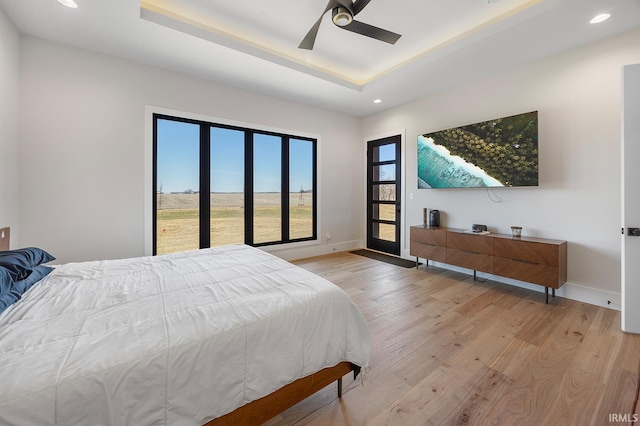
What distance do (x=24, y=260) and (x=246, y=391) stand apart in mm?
1710

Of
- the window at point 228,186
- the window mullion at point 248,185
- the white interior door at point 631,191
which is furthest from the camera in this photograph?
the window mullion at point 248,185

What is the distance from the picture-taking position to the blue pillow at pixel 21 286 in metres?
1.26

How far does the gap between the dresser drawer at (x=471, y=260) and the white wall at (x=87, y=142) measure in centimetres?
418

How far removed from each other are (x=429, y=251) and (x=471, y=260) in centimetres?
63

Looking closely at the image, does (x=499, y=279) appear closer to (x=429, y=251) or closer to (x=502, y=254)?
(x=502, y=254)

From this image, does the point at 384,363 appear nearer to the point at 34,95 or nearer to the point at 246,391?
the point at 246,391

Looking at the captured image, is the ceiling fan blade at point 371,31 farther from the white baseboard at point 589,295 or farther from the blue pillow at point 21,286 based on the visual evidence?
the white baseboard at point 589,295

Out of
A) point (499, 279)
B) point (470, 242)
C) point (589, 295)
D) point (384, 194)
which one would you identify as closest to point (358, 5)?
point (470, 242)

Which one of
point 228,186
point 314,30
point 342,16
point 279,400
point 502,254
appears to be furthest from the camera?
point 228,186

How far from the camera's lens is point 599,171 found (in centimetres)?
281

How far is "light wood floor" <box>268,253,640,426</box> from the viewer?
1447 millimetres

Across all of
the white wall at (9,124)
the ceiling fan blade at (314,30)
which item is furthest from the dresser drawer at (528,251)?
the white wall at (9,124)

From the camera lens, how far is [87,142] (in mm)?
3029

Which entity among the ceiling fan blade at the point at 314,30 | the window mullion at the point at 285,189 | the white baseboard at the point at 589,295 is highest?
the ceiling fan blade at the point at 314,30
